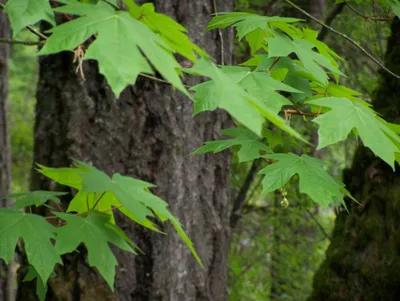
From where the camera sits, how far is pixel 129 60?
91cm

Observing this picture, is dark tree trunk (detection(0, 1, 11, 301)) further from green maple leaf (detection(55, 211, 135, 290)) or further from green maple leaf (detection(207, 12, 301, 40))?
green maple leaf (detection(207, 12, 301, 40))

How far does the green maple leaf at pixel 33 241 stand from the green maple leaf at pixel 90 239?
1.0 inches

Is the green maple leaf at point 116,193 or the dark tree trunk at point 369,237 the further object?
the dark tree trunk at point 369,237

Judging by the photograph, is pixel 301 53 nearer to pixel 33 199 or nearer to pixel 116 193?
pixel 116 193

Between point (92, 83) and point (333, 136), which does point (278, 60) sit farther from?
point (92, 83)

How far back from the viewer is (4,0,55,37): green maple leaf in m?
1.14

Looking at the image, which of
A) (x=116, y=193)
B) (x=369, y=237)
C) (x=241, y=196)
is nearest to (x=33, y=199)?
(x=116, y=193)

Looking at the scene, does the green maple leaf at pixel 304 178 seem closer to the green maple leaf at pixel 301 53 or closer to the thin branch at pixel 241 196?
the green maple leaf at pixel 301 53

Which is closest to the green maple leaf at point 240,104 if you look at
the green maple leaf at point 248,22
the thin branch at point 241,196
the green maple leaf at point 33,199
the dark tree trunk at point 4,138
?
the green maple leaf at point 248,22

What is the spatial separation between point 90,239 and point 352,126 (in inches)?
26.5

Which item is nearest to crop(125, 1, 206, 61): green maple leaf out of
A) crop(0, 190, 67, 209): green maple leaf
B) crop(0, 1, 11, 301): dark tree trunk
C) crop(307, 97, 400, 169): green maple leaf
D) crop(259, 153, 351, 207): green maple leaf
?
crop(307, 97, 400, 169): green maple leaf

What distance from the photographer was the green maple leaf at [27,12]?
1.14m

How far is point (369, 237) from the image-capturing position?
2.67m

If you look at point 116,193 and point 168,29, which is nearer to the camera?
point 168,29
